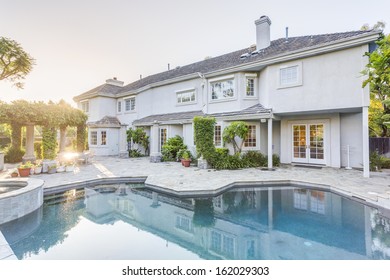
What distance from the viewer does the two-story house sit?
33.5 ft

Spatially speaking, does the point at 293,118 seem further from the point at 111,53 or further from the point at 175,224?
the point at 111,53

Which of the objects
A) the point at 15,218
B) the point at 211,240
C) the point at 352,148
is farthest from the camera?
the point at 352,148

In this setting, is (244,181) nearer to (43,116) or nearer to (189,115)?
(189,115)

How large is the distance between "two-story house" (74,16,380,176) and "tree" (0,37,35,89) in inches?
289

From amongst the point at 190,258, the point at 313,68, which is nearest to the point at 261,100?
the point at 313,68

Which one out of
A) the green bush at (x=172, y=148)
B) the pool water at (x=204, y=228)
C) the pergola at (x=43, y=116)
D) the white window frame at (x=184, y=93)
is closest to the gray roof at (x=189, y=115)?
the white window frame at (x=184, y=93)

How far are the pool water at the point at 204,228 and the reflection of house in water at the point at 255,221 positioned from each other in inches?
0.9

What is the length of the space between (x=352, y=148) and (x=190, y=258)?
505 inches

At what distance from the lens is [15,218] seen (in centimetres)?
570

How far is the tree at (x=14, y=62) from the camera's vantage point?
50.4 feet

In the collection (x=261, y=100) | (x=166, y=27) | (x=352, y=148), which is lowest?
(x=352, y=148)

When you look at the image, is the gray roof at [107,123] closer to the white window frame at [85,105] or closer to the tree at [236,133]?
the white window frame at [85,105]

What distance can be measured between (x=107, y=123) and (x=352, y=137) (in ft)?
68.2

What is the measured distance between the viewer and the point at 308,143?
13305 mm
